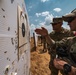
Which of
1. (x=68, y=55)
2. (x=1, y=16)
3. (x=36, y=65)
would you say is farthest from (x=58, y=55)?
(x=36, y=65)

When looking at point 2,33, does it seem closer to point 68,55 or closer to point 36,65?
point 68,55

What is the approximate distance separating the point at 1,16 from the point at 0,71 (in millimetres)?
337

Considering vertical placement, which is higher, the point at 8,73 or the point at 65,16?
the point at 65,16

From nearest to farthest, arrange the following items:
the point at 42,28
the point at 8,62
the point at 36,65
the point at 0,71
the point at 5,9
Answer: the point at 0,71
the point at 5,9
the point at 8,62
the point at 42,28
the point at 36,65

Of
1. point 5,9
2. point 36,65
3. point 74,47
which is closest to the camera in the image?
point 5,9

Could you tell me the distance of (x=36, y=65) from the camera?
24.6 ft

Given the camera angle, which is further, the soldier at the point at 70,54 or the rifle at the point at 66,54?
the rifle at the point at 66,54

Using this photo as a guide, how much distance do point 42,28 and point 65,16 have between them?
467mm

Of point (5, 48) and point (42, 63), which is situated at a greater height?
point (5, 48)

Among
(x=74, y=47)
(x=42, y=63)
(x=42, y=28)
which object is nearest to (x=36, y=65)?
(x=42, y=63)

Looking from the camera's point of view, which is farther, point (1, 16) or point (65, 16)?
point (65, 16)

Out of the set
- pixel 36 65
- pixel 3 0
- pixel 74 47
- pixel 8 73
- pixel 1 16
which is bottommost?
pixel 36 65

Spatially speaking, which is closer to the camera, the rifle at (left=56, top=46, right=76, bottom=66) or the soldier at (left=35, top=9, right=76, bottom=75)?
the soldier at (left=35, top=9, right=76, bottom=75)

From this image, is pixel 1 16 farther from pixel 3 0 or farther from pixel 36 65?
pixel 36 65
